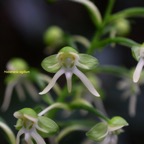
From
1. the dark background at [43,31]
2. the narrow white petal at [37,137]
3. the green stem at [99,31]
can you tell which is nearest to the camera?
the narrow white petal at [37,137]

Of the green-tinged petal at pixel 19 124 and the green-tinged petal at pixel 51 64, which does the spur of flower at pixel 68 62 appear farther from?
the green-tinged petal at pixel 19 124

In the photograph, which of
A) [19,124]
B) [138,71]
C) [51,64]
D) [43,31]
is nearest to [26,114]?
[19,124]

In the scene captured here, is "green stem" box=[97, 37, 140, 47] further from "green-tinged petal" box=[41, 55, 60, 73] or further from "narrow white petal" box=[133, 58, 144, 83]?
"green-tinged petal" box=[41, 55, 60, 73]

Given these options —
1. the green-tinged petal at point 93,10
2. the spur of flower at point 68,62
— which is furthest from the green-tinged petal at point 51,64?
the green-tinged petal at point 93,10

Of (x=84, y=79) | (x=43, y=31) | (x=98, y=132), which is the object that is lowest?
(x=43, y=31)

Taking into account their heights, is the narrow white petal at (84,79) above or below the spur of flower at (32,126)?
above

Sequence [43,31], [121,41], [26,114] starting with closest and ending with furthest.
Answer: [26,114] < [121,41] < [43,31]

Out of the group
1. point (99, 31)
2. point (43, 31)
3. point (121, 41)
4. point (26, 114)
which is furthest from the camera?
point (43, 31)

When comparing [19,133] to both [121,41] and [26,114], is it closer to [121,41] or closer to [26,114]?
A: [26,114]
